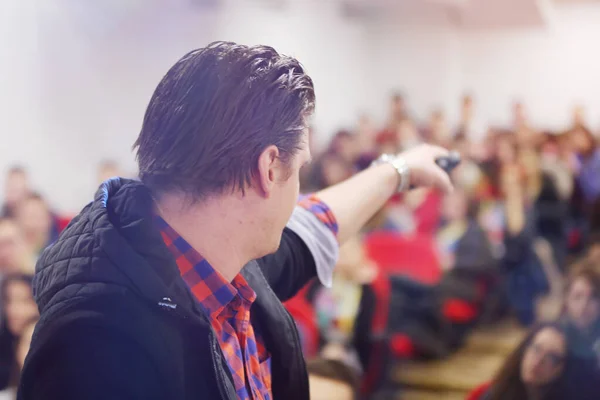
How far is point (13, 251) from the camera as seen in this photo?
163cm

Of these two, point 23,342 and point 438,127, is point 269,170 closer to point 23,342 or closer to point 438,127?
point 23,342

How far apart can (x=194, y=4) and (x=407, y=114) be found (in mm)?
1358

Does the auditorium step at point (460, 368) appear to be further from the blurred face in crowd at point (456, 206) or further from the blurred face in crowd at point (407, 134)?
the blurred face in crowd at point (407, 134)

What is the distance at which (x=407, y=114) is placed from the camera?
8.41 feet

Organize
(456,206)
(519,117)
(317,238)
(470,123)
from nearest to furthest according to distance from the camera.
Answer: (317,238), (456,206), (470,123), (519,117)

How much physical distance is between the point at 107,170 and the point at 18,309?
1.23 ft

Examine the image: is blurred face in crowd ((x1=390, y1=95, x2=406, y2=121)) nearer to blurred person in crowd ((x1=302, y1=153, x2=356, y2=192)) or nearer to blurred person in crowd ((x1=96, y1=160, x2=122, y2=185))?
blurred person in crowd ((x1=302, y1=153, x2=356, y2=192))

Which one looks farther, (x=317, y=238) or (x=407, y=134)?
(x=407, y=134)

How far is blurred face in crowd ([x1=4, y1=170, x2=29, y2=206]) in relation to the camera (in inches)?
64.6

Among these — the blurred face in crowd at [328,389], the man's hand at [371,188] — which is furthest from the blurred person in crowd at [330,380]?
the man's hand at [371,188]

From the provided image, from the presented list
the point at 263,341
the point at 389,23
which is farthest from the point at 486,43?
the point at 263,341

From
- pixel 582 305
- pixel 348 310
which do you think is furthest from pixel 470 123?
pixel 582 305

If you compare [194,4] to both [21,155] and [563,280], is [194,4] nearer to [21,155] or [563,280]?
[21,155]

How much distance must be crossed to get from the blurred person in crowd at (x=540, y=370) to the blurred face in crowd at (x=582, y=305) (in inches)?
1.8
